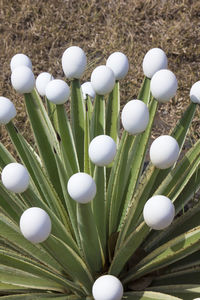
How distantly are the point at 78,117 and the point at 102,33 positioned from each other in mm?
1142

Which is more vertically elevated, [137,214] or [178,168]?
[178,168]

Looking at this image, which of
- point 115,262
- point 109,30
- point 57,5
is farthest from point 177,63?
point 115,262

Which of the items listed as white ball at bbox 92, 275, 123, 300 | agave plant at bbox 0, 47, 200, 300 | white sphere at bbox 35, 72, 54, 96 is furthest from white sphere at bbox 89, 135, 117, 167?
white sphere at bbox 35, 72, 54, 96

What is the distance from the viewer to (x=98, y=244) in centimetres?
98

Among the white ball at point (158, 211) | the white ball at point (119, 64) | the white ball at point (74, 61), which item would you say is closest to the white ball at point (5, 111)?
the white ball at point (74, 61)

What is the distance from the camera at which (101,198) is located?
0.97 m

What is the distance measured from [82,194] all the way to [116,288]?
18 cm

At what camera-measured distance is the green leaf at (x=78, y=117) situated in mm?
1185

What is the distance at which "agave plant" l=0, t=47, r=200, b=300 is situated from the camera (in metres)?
0.86

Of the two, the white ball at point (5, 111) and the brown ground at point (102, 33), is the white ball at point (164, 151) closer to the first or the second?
the white ball at point (5, 111)

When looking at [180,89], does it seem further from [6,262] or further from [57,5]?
[6,262]

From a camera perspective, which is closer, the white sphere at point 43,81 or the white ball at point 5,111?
the white ball at point 5,111

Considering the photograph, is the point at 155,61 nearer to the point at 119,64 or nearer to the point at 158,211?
the point at 119,64

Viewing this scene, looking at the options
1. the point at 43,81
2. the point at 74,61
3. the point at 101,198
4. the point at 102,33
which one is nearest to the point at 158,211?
the point at 101,198
